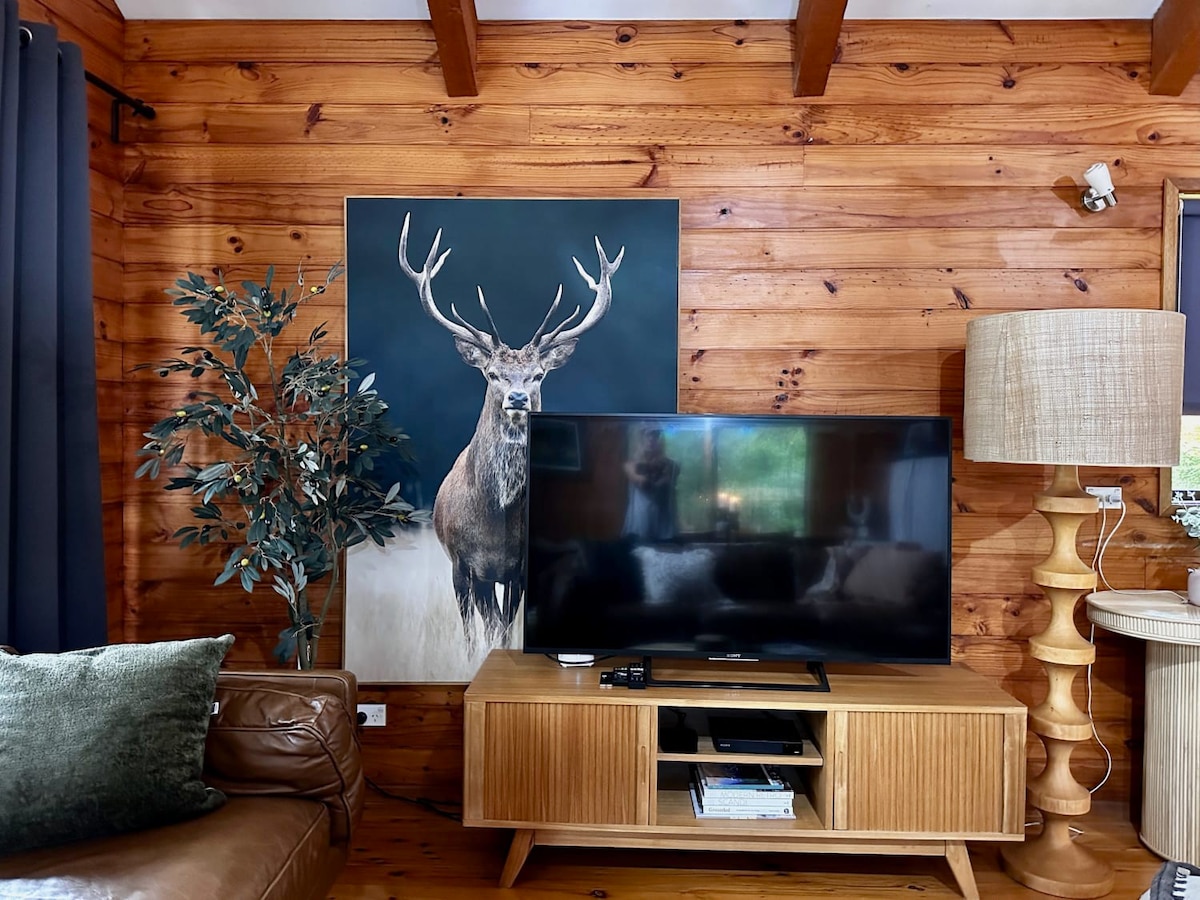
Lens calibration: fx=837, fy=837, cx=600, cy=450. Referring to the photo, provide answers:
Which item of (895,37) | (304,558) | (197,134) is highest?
(895,37)

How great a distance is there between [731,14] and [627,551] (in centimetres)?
173

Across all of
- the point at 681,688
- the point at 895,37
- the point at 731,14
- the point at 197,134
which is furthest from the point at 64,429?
the point at 895,37

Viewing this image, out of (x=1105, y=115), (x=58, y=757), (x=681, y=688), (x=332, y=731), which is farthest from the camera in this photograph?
(x=1105, y=115)

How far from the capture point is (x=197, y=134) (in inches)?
108

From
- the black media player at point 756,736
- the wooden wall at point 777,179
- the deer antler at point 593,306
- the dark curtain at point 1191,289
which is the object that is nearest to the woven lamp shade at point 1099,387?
the wooden wall at point 777,179

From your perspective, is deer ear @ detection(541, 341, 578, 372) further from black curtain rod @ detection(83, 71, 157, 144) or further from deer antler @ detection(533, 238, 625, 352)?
black curtain rod @ detection(83, 71, 157, 144)

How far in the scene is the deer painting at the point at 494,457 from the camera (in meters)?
2.68

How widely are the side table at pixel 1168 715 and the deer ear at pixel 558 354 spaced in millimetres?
1712

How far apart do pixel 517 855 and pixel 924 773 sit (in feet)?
3.55

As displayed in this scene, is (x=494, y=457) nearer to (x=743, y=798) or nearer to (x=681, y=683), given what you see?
(x=681, y=683)

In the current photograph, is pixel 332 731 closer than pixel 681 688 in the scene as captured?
Yes

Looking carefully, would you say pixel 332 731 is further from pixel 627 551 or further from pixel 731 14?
pixel 731 14

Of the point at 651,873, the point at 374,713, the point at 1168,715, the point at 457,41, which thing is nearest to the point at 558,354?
the point at 457,41

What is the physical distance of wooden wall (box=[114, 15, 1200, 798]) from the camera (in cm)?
264
